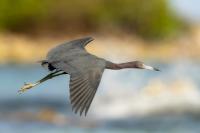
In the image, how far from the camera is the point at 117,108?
19.0 meters

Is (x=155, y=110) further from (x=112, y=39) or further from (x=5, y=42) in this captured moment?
(x=112, y=39)

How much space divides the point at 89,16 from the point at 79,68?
3907cm

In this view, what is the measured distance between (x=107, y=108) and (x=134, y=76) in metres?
4.60

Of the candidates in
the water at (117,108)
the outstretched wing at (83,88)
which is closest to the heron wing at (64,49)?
the outstretched wing at (83,88)

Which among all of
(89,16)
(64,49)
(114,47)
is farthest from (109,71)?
(89,16)

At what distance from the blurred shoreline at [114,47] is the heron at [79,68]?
989 inches

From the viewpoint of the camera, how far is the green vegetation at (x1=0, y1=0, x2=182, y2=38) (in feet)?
150

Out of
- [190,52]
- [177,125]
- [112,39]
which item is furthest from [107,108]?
[190,52]

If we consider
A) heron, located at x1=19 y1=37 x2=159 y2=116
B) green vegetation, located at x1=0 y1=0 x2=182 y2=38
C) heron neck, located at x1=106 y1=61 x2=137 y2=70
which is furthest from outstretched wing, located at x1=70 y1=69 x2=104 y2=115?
green vegetation, located at x1=0 y1=0 x2=182 y2=38

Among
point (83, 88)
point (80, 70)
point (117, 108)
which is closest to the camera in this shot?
→ point (83, 88)

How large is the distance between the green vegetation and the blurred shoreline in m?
1.23

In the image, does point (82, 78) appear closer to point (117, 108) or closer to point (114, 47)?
point (117, 108)

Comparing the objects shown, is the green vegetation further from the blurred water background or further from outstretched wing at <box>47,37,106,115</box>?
outstretched wing at <box>47,37,106,115</box>

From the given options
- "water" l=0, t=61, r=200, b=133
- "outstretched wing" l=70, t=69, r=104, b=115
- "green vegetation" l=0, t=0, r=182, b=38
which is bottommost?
"outstretched wing" l=70, t=69, r=104, b=115
